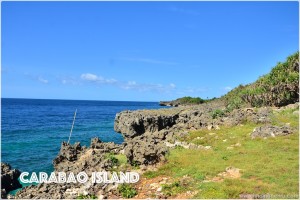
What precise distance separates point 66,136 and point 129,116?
18.0m

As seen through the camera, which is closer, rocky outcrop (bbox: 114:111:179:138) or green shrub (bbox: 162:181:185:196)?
green shrub (bbox: 162:181:185:196)

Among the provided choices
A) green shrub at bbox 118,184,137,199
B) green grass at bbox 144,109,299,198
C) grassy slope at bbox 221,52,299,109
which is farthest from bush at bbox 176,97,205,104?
green shrub at bbox 118,184,137,199

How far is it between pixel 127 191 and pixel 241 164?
8035 millimetres

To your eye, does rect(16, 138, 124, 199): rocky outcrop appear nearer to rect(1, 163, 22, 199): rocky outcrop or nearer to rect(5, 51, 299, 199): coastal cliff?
rect(5, 51, 299, 199): coastal cliff

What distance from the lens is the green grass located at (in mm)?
19297

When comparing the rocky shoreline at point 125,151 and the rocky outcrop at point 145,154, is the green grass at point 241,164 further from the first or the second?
the rocky shoreline at point 125,151

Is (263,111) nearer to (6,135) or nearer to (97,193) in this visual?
(97,193)

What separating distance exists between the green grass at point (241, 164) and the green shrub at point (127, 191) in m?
2.36

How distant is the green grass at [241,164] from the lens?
19297 millimetres

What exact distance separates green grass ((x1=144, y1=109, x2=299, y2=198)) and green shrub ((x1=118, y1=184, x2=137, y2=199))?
2362 mm

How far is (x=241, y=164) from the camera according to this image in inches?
933

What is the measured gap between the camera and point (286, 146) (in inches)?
1056

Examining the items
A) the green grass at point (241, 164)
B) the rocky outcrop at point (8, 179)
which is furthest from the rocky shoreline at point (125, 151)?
the green grass at point (241, 164)

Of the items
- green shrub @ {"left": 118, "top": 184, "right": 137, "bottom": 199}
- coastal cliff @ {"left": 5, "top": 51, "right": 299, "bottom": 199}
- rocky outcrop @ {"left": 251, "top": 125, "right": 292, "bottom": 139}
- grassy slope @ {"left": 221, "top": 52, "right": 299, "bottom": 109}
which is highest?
grassy slope @ {"left": 221, "top": 52, "right": 299, "bottom": 109}
